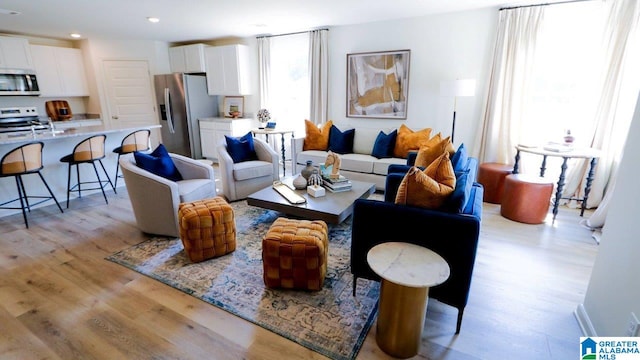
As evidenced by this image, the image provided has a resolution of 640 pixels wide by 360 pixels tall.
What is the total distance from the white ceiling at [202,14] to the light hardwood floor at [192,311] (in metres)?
2.76

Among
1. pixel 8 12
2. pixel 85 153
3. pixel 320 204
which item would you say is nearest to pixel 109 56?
pixel 8 12

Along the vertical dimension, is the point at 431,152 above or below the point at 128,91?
below

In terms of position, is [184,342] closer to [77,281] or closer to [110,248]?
[77,281]

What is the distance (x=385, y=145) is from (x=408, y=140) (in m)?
0.32

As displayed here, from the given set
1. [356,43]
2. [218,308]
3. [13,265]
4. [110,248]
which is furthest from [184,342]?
[356,43]

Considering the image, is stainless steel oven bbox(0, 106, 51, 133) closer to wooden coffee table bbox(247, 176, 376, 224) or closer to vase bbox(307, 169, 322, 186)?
wooden coffee table bbox(247, 176, 376, 224)

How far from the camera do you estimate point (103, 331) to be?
6.18 ft

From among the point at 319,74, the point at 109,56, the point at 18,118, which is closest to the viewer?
the point at 319,74

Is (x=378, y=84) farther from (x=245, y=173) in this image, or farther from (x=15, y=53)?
(x=15, y=53)

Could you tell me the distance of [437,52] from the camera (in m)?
4.43

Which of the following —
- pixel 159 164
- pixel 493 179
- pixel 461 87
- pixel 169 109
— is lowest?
pixel 493 179

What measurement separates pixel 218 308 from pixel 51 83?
6.30 metres

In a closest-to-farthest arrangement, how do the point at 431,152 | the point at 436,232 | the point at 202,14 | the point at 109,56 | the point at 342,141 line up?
the point at 436,232 < the point at 431,152 < the point at 202,14 < the point at 342,141 < the point at 109,56

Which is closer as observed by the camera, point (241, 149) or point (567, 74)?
point (567, 74)
